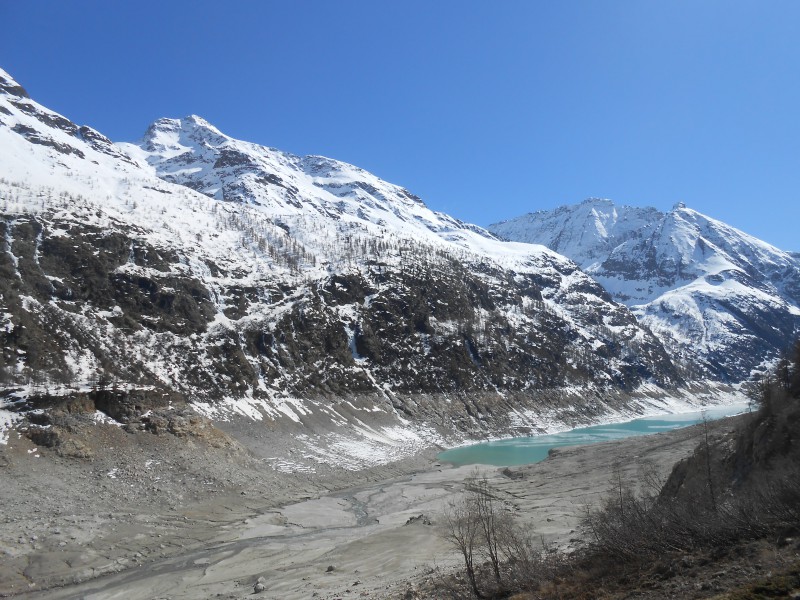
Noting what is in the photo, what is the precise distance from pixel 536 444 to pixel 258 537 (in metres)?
74.4

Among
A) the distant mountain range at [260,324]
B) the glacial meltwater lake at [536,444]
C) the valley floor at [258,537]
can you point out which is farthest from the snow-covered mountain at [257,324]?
the valley floor at [258,537]

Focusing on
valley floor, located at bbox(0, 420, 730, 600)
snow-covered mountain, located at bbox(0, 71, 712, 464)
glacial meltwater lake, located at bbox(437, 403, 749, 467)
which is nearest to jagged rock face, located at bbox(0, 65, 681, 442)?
snow-covered mountain, located at bbox(0, 71, 712, 464)

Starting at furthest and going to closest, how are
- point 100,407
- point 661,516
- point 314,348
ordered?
point 314,348 < point 100,407 < point 661,516

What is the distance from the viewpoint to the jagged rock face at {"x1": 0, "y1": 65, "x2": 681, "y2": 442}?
7862 centimetres

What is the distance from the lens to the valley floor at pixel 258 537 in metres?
29.6

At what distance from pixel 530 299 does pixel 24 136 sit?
587ft

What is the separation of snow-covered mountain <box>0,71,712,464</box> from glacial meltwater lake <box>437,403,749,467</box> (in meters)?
6.57

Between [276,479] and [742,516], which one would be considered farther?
[276,479]

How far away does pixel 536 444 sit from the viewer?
104 meters

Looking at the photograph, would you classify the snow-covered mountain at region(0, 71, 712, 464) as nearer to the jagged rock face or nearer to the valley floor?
the jagged rock face

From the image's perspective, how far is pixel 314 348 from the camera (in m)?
108

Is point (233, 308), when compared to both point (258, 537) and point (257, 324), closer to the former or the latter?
point (257, 324)

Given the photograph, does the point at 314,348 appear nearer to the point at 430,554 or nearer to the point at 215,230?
the point at 215,230

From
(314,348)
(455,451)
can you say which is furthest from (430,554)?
(314,348)
